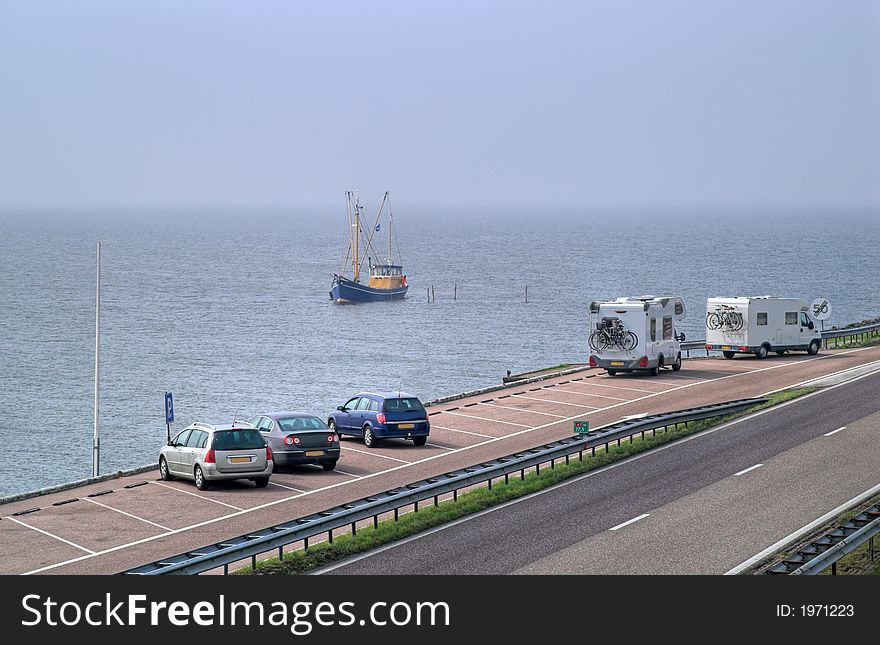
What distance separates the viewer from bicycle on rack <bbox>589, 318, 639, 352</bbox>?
46844 millimetres

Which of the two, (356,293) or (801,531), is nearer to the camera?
(801,531)

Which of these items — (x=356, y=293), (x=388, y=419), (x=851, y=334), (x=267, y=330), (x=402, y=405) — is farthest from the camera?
(x=356, y=293)

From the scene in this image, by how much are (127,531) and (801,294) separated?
119680 millimetres

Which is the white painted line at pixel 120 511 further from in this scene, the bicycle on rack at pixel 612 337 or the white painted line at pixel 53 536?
the bicycle on rack at pixel 612 337

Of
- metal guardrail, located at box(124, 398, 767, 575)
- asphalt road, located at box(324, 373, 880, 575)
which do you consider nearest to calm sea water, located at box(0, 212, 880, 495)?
metal guardrail, located at box(124, 398, 767, 575)

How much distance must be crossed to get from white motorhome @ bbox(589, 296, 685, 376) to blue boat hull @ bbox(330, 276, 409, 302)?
3700 inches

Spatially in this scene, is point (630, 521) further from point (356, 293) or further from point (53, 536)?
point (356, 293)

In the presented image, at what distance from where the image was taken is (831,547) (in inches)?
708

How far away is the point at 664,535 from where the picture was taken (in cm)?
2128

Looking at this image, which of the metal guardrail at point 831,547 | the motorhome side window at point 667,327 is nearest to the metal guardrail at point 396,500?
the metal guardrail at point 831,547

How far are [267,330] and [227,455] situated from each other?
270 feet

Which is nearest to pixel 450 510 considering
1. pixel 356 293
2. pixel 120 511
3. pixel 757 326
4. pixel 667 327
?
pixel 120 511
